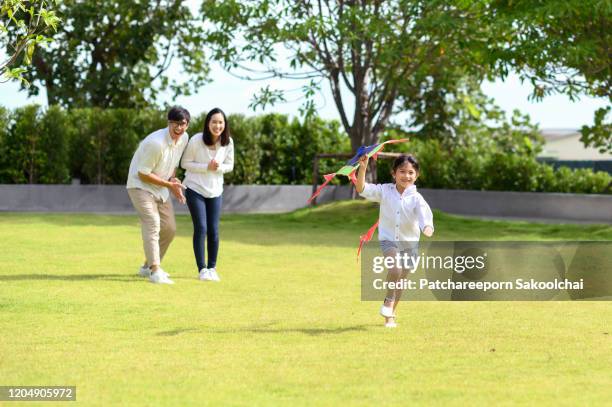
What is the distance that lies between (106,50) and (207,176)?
836 inches

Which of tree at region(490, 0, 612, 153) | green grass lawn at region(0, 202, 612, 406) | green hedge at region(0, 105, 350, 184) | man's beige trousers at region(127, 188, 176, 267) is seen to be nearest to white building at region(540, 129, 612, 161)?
green hedge at region(0, 105, 350, 184)

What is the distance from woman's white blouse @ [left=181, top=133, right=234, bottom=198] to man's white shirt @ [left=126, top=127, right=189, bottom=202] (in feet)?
0.39

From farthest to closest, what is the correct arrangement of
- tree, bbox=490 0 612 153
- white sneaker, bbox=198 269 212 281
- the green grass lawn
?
tree, bbox=490 0 612 153
white sneaker, bbox=198 269 212 281
the green grass lawn

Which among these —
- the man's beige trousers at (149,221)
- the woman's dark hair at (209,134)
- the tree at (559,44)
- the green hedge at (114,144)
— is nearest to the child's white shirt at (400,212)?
the woman's dark hair at (209,134)

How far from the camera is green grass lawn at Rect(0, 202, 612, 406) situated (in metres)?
6.20

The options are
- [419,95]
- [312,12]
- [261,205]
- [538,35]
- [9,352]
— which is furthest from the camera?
[419,95]

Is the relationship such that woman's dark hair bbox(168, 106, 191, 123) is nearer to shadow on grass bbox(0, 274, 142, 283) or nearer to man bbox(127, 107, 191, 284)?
man bbox(127, 107, 191, 284)

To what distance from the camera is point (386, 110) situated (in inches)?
1059

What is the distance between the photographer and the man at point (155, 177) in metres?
11.6

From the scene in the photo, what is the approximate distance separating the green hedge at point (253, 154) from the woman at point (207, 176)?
657 inches

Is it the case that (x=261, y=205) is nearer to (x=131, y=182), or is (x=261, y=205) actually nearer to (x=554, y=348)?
(x=131, y=182)

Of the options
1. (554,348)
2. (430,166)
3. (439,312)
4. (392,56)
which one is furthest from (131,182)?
(430,166)

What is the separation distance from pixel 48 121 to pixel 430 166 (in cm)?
1116

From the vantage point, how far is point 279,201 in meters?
29.9
